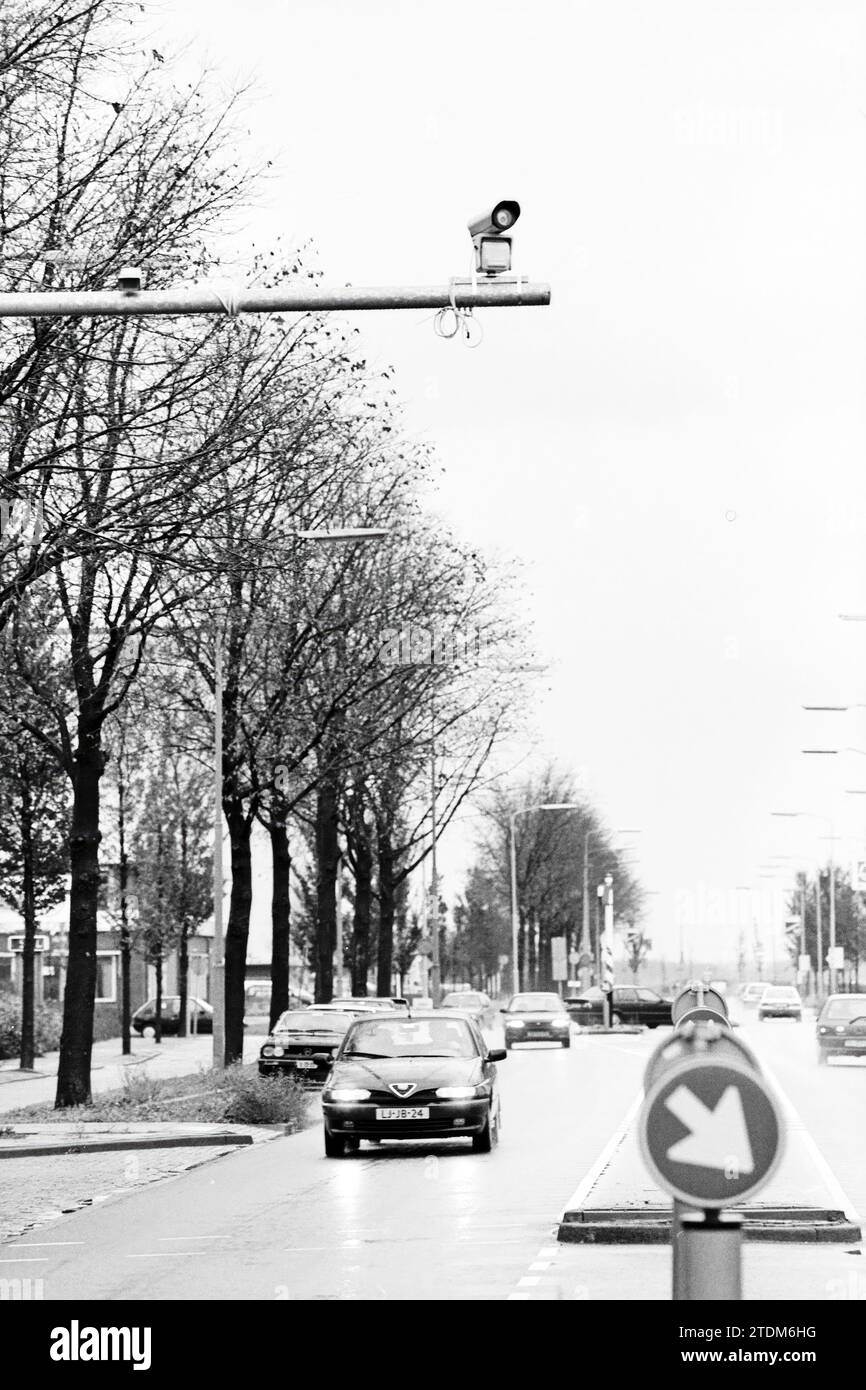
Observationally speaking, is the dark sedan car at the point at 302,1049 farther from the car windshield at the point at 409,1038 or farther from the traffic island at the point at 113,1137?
the car windshield at the point at 409,1038

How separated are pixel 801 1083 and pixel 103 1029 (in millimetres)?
29578

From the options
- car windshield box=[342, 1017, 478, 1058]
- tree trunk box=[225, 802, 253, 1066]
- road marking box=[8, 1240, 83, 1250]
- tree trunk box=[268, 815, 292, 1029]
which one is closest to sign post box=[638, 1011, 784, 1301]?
road marking box=[8, 1240, 83, 1250]

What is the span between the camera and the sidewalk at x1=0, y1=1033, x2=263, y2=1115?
34062 mm

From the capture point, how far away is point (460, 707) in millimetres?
46969

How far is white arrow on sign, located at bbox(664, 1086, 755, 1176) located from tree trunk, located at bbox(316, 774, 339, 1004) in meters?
39.9

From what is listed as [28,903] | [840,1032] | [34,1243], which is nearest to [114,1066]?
[28,903]

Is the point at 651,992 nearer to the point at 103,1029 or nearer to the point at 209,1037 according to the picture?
the point at 209,1037

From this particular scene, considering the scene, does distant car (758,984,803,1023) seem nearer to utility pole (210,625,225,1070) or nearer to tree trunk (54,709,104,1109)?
utility pole (210,625,225,1070)

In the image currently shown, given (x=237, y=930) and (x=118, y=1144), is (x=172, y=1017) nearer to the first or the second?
(x=237, y=930)

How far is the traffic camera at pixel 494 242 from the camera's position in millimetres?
12000

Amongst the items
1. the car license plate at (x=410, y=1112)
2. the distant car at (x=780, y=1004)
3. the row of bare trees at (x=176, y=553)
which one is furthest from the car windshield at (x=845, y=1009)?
the distant car at (x=780, y=1004)

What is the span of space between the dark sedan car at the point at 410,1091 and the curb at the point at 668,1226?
7.34 metres
